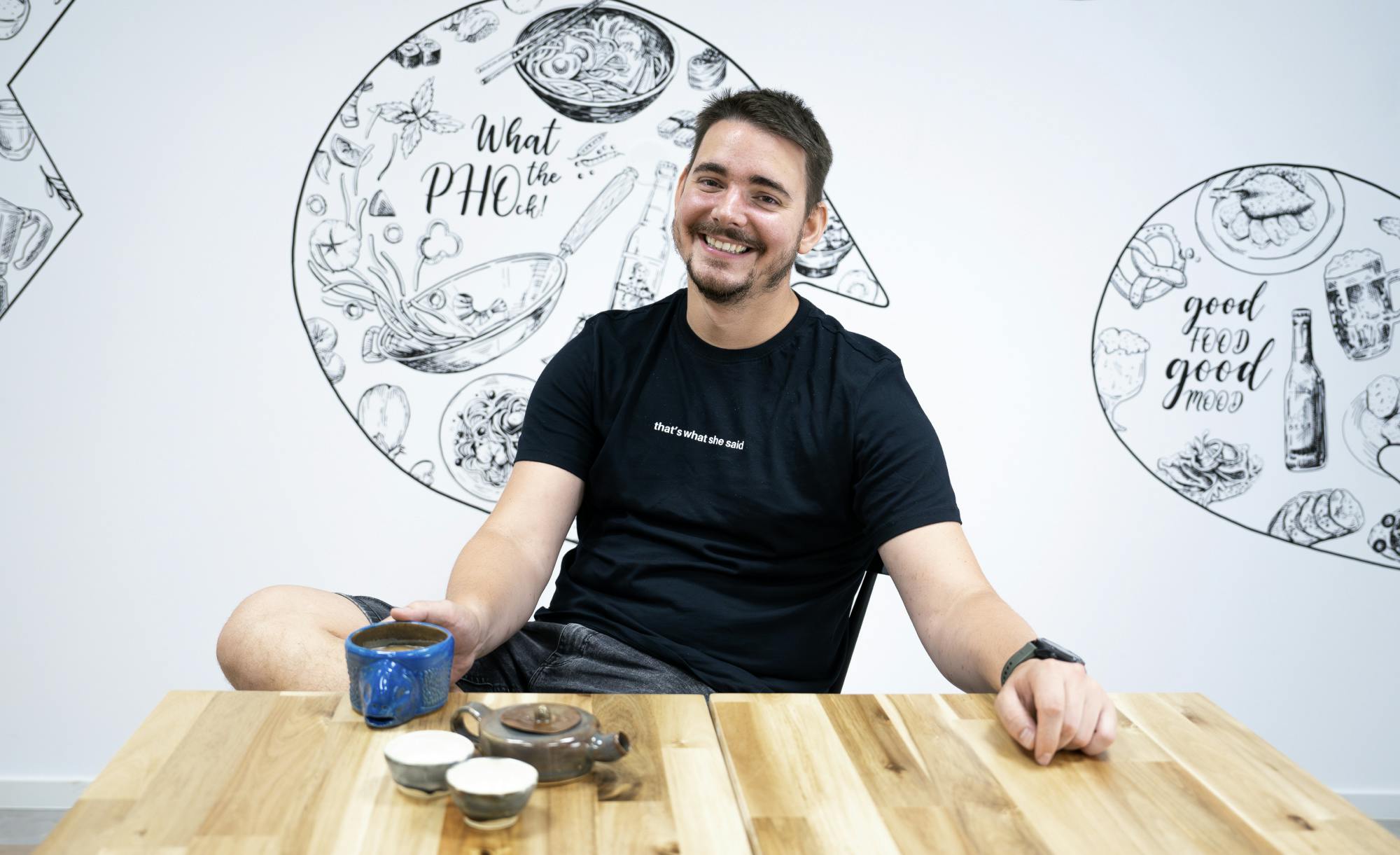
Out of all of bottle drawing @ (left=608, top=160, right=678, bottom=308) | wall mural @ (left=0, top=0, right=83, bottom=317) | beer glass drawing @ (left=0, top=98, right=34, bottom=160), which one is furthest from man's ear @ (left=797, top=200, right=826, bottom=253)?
beer glass drawing @ (left=0, top=98, right=34, bottom=160)

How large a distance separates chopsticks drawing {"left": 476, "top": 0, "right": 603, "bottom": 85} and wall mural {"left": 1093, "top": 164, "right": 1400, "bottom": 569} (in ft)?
4.98

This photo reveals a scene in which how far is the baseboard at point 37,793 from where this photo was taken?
2.59 meters

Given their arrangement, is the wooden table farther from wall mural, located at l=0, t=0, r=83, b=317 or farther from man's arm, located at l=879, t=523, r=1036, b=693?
wall mural, located at l=0, t=0, r=83, b=317

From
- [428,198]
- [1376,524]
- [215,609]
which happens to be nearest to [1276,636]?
[1376,524]

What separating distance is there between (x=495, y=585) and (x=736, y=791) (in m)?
0.70

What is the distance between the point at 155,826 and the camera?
837mm

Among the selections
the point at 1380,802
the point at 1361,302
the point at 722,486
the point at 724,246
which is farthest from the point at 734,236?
the point at 1380,802

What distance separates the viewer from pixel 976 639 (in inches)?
53.0

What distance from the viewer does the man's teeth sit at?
172 cm

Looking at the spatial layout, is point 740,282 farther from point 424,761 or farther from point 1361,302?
point 1361,302

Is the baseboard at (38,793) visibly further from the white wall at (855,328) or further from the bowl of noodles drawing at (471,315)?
the bowl of noodles drawing at (471,315)

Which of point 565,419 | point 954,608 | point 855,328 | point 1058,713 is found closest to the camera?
point 1058,713

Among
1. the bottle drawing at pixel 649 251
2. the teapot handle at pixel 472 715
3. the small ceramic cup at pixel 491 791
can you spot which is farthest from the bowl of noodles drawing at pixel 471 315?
the small ceramic cup at pixel 491 791

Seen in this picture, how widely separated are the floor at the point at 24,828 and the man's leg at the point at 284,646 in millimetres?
1478
